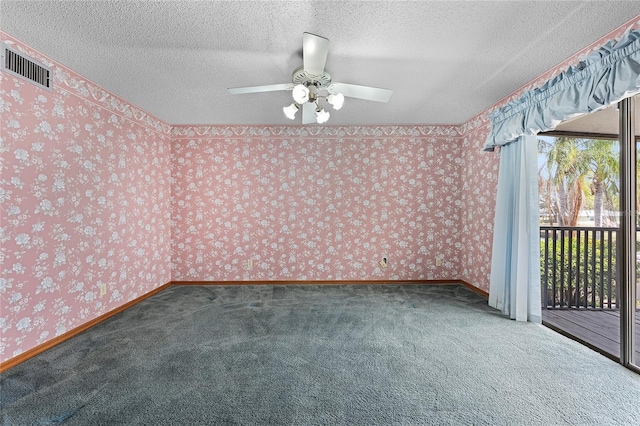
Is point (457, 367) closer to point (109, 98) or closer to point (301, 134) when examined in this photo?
point (301, 134)

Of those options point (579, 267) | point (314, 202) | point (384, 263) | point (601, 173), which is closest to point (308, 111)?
point (314, 202)

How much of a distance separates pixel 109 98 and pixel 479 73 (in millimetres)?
3920

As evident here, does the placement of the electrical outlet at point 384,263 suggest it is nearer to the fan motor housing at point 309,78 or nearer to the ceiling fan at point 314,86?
the ceiling fan at point 314,86

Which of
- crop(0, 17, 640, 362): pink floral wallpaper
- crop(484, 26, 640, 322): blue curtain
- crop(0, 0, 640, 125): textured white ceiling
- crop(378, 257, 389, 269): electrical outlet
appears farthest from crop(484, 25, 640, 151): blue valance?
crop(378, 257, 389, 269): electrical outlet

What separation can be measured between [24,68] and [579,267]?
19.2 ft

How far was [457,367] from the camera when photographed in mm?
1904

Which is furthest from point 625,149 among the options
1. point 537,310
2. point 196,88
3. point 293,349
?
point 196,88

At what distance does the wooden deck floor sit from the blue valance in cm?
191

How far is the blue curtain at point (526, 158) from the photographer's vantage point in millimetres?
1871

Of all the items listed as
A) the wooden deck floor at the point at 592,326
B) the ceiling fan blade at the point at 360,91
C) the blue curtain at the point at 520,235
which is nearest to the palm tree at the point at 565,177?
the blue curtain at the point at 520,235

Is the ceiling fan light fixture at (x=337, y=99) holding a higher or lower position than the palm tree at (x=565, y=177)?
higher

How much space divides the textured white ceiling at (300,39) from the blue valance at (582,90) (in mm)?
229

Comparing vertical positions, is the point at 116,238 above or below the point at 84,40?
below

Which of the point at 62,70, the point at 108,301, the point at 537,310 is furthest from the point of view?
the point at 108,301
